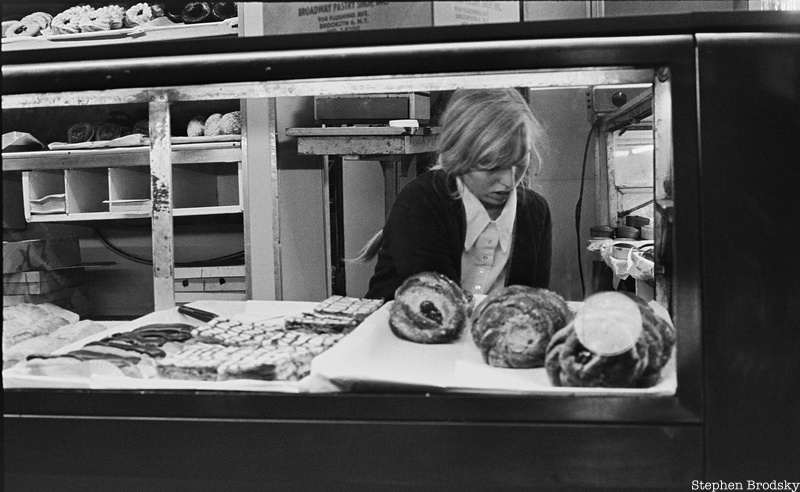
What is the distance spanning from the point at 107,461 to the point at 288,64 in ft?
1.95

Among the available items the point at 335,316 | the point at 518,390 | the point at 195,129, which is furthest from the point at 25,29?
the point at 518,390

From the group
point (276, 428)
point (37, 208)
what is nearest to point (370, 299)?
point (276, 428)

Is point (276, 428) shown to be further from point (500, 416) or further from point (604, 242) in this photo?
point (604, 242)

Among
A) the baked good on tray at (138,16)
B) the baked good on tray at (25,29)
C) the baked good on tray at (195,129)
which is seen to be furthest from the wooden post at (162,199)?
the baked good on tray at (25,29)

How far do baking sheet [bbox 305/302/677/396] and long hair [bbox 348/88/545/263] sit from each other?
0.30 meters

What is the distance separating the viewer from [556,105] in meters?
1.19

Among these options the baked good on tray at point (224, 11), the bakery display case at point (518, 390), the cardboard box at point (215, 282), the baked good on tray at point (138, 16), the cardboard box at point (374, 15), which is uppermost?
the baked good on tray at point (138, 16)

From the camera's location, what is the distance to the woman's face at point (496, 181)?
116cm

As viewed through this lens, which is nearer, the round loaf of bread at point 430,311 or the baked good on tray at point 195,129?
the round loaf of bread at point 430,311

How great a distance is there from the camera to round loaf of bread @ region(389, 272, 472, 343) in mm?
1121

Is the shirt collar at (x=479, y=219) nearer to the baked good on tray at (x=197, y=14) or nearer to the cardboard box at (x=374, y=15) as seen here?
the cardboard box at (x=374, y=15)

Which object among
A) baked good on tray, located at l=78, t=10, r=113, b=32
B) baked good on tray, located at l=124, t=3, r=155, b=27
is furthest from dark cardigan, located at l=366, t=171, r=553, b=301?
baked good on tray, located at l=78, t=10, r=113, b=32

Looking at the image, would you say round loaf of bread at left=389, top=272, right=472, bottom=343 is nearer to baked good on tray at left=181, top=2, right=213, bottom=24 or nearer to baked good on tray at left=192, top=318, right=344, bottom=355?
baked good on tray at left=192, top=318, right=344, bottom=355

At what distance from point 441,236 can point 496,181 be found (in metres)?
0.14
